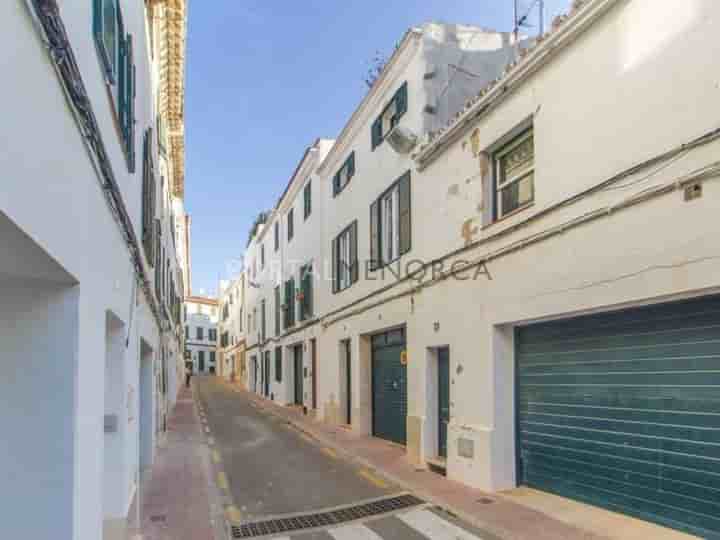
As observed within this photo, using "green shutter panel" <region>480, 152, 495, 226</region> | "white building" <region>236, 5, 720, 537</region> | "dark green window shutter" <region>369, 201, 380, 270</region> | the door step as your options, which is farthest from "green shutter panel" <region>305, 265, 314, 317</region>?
"green shutter panel" <region>480, 152, 495, 226</region>

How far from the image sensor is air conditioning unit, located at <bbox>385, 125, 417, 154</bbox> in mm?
11688

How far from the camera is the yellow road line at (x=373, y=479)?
30.6 ft

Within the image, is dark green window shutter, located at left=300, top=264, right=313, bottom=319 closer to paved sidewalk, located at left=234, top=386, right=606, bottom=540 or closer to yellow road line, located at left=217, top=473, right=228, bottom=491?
paved sidewalk, located at left=234, top=386, right=606, bottom=540

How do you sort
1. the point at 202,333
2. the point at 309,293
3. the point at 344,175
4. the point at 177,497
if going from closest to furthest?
the point at 177,497
the point at 344,175
the point at 309,293
the point at 202,333

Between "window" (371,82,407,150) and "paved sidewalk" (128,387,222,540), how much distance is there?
8.58 m

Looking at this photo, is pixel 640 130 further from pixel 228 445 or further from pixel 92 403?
pixel 228 445

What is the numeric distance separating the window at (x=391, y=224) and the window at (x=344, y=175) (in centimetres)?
254

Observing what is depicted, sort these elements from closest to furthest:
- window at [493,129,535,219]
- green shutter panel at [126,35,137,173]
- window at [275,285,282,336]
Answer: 1. green shutter panel at [126,35,137,173]
2. window at [493,129,535,219]
3. window at [275,285,282,336]

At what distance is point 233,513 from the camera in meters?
7.81

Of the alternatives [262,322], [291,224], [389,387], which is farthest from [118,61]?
[262,322]

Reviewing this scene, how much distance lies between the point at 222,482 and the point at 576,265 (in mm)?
6995

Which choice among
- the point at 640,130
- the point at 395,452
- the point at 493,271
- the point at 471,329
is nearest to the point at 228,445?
the point at 395,452

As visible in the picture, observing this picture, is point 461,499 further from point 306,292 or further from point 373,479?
point 306,292

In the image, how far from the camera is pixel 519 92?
8.12m
